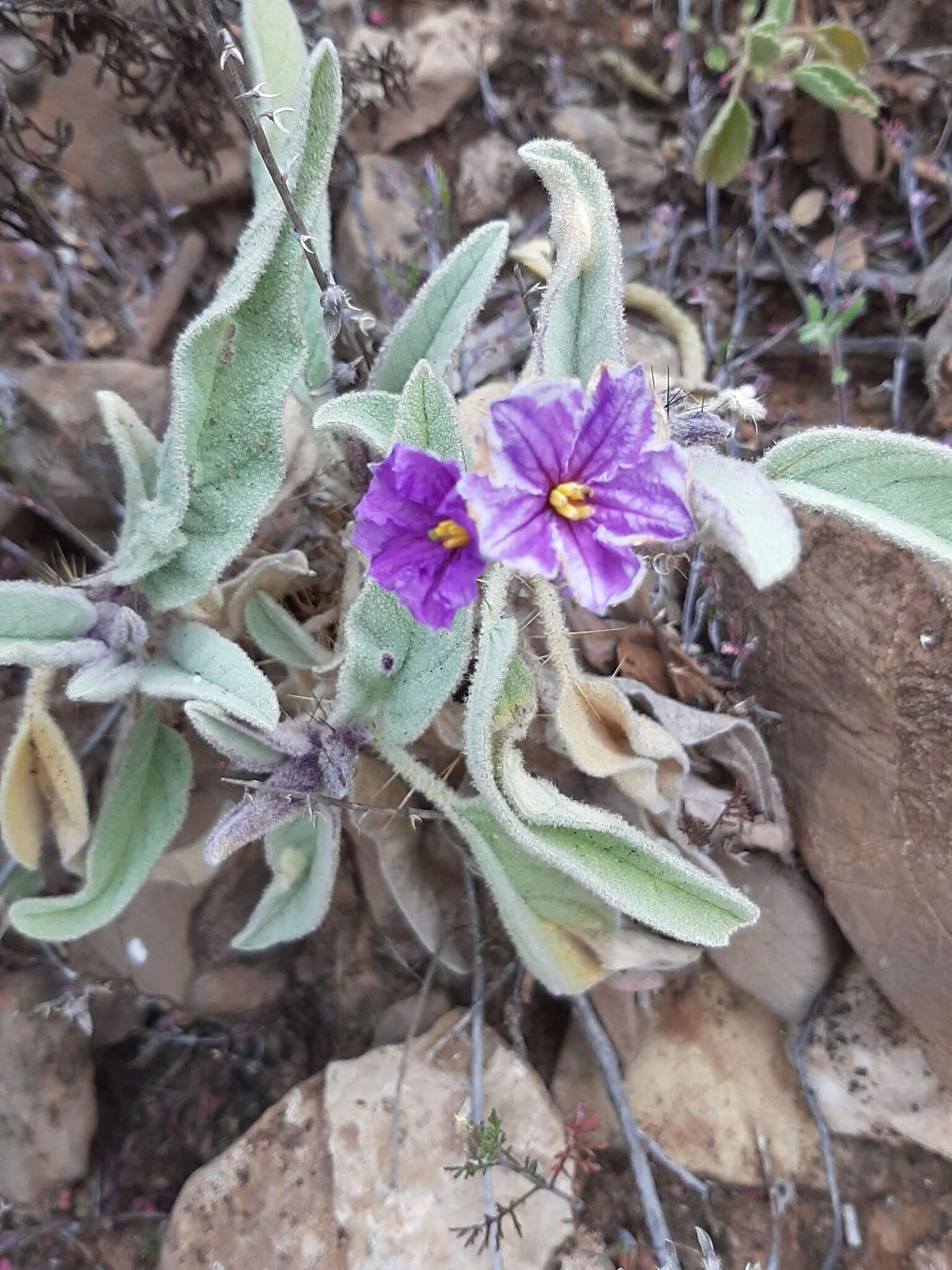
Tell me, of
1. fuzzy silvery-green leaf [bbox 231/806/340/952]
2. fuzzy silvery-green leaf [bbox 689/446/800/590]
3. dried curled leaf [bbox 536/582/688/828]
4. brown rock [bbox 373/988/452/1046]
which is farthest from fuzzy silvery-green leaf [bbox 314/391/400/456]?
brown rock [bbox 373/988/452/1046]

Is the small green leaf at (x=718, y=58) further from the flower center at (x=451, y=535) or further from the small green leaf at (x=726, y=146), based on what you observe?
the flower center at (x=451, y=535)

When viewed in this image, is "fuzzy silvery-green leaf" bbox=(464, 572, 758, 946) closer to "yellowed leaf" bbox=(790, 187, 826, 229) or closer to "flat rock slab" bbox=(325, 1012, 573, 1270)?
"flat rock slab" bbox=(325, 1012, 573, 1270)

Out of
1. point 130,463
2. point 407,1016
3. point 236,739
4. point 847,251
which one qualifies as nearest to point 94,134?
point 130,463

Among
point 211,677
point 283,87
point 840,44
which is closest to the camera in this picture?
point 211,677

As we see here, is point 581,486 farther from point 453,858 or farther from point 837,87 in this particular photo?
point 837,87

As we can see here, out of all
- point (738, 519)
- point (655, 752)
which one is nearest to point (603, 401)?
point (738, 519)
